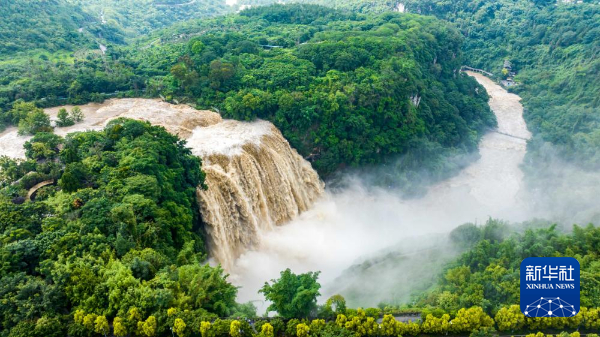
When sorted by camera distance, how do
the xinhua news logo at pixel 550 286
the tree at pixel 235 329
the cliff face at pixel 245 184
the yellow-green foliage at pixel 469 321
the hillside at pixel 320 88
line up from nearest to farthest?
the xinhua news logo at pixel 550 286, the tree at pixel 235 329, the yellow-green foliage at pixel 469 321, the cliff face at pixel 245 184, the hillside at pixel 320 88

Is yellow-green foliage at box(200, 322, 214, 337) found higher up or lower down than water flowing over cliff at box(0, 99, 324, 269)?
lower down

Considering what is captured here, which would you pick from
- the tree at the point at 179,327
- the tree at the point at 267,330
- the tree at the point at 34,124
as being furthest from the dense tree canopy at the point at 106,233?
the tree at the point at 34,124

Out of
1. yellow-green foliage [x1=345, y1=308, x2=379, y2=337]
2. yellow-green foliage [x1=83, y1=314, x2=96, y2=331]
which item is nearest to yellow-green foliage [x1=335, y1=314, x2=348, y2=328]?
yellow-green foliage [x1=345, y1=308, x2=379, y2=337]

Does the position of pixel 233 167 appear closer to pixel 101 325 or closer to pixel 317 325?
pixel 317 325

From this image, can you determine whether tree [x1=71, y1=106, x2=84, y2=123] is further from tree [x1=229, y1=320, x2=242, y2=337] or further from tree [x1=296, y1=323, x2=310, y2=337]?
tree [x1=296, y1=323, x2=310, y2=337]

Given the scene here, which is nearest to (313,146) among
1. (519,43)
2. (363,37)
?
(363,37)

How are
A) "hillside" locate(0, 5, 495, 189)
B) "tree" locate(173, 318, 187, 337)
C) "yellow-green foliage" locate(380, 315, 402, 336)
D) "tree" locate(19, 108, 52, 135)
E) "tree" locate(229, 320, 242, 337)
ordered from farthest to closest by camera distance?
"hillside" locate(0, 5, 495, 189), "tree" locate(19, 108, 52, 135), "yellow-green foliage" locate(380, 315, 402, 336), "tree" locate(229, 320, 242, 337), "tree" locate(173, 318, 187, 337)

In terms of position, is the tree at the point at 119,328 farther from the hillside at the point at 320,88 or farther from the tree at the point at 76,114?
the hillside at the point at 320,88
